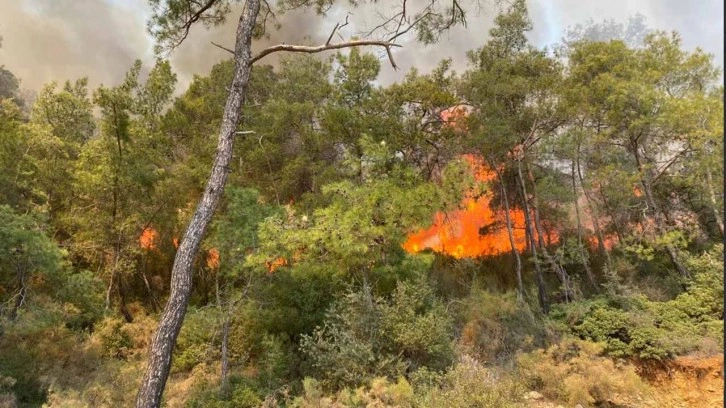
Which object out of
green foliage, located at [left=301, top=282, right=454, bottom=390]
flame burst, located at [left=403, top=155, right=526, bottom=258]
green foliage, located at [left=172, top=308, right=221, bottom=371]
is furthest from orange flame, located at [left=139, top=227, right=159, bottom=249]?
flame burst, located at [left=403, top=155, right=526, bottom=258]

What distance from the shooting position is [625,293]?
36.2 feet

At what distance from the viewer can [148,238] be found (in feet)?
44.5

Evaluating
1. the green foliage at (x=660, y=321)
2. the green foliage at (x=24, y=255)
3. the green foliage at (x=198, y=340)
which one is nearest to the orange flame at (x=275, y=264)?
the green foliage at (x=198, y=340)

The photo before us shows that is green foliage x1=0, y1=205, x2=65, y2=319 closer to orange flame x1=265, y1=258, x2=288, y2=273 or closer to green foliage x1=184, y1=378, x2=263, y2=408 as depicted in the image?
green foliage x1=184, y1=378, x2=263, y2=408

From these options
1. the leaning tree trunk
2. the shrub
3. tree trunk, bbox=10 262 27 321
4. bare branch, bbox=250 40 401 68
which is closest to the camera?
the leaning tree trunk

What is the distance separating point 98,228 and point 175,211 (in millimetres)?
2213

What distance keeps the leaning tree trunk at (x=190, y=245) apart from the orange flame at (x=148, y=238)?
888cm

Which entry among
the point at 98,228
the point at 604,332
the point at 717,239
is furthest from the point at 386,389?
the point at 717,239

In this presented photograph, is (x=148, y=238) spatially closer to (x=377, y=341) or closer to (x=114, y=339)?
(x=114, y=339)

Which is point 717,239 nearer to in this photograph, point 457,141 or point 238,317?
point 457,141

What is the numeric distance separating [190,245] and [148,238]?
9570 millimetres

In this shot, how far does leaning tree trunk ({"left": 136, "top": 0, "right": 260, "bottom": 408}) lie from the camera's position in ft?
16.4

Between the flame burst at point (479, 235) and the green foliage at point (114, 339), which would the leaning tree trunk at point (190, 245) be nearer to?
the green foliage at point (114, 339)

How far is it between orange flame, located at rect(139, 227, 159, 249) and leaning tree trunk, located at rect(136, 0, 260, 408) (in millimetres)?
8884
